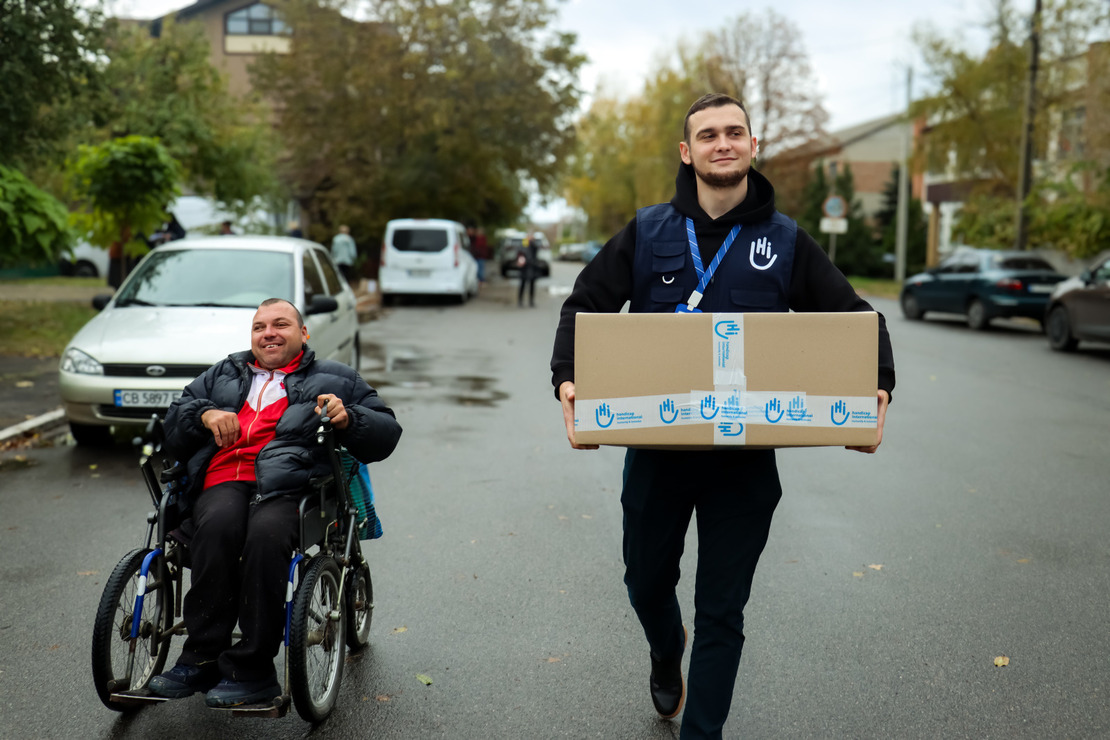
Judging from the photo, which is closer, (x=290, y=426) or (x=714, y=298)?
(x=714, y=298)

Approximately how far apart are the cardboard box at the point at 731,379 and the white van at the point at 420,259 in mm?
23340

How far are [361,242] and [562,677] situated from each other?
32903 millimetres

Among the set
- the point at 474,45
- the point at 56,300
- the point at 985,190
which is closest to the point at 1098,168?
the point at 985,190

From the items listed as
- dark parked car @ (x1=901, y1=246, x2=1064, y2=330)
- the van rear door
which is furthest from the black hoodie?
the van rear door

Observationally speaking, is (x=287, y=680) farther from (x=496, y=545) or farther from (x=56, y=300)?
(x=56, y=300)

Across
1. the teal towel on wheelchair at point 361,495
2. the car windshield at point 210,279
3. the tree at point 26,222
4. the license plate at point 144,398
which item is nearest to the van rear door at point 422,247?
the tree at point 26,222

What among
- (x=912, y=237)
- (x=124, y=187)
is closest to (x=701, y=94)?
(x=912, y=237)

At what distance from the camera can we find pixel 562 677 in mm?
4102

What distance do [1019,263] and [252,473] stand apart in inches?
766

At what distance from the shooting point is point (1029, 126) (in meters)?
24.9

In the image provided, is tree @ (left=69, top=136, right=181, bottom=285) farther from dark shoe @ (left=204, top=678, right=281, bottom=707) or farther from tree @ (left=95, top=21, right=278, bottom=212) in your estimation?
dark shoe @ (left=204, top=678, right=281, bottom=707)

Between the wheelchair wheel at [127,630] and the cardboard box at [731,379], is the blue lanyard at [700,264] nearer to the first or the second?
the cardboard box at [731,379]

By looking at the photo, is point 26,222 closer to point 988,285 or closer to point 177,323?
point 177,323

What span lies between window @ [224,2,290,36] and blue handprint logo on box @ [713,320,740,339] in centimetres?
5055
